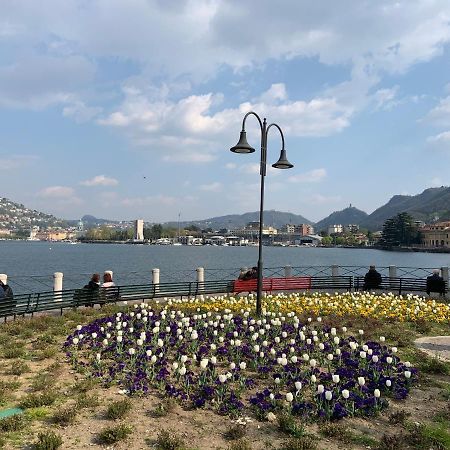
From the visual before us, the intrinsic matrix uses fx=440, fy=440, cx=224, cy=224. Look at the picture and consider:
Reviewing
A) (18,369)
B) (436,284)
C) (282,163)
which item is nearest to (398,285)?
(436,284)

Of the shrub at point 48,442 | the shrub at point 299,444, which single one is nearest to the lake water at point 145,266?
the shrub at point 48,442

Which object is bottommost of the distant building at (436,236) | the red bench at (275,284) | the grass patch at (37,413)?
the grass patch at (37,413)

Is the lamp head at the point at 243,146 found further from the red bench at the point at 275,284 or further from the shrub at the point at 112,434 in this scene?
the shrub at the point at 112,434

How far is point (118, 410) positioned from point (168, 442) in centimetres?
129

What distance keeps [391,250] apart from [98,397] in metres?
194

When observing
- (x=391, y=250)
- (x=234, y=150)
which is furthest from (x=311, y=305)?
(x=391, y=250)

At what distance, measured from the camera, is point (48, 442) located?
5.74 metres

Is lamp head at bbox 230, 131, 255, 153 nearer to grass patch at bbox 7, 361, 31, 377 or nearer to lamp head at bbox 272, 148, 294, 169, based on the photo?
lamp head at bbox 272, 148, 294, 169

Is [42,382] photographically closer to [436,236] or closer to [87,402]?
[87,402]

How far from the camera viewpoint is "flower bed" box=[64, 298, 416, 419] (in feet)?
23.9

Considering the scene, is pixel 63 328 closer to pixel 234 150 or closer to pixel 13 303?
pixel 13 303

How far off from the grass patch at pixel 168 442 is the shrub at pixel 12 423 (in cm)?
205

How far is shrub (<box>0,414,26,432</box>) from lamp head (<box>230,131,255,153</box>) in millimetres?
9912

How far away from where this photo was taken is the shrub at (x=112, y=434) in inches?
238
